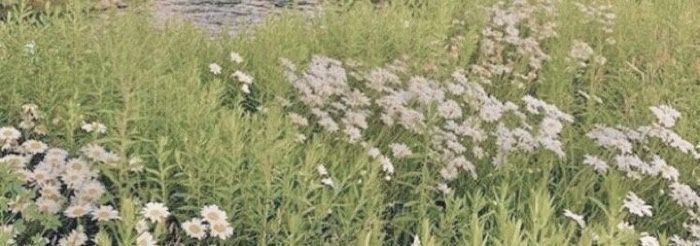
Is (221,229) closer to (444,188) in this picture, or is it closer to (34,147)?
(34,147)

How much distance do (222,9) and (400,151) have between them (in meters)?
4.87

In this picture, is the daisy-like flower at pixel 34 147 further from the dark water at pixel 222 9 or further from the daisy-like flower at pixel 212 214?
the dark water at pixel 222 9

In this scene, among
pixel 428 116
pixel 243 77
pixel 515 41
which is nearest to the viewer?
pixel 428 116

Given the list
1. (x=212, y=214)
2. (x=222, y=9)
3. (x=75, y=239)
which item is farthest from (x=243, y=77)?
(x=222, y=9)

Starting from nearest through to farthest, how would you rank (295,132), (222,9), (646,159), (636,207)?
(636,207)
(295,132)
(646,159)
(222,9)

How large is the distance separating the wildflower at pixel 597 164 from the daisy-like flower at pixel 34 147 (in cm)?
183

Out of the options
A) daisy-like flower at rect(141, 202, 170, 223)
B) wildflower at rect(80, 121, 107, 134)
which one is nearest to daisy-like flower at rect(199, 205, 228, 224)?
daisy-like flower at rect(141, 202, 170, 223)

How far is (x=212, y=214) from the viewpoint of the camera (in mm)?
2406

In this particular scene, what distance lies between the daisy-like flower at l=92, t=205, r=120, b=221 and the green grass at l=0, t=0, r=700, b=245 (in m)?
0.07

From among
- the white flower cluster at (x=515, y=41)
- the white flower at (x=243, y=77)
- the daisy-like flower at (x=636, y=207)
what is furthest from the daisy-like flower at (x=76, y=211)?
the white flower cluster at (x=515, y=41)

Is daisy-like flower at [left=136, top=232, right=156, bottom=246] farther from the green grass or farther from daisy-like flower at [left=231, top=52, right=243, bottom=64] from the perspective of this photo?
daisy-like flower at [left=231, top=52, right=243, bottom=64]

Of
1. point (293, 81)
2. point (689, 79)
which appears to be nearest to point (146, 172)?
point (293, 81)

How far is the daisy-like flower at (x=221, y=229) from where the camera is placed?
235 cm

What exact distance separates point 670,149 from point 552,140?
637 mm
